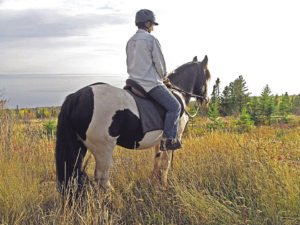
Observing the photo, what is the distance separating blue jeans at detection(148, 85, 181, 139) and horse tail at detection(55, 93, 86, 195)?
1220 millimetres

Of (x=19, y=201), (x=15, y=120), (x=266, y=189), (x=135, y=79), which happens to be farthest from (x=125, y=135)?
(x=15, y=120)

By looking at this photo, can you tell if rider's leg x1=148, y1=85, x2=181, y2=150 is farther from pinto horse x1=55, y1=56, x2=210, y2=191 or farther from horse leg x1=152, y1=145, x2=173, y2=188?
horse leg x1=152, y1=145, x2=173, y2=188

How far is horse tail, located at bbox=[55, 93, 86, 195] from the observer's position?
536 centimetres

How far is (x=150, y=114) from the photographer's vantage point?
19.2 ft

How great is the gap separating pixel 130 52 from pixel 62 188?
7.22ft

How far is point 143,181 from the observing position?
633 cm

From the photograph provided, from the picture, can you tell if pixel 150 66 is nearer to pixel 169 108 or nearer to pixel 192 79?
pixel 169 108

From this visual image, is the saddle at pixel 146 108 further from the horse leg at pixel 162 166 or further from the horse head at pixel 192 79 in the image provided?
the horse head at pixel 192 79

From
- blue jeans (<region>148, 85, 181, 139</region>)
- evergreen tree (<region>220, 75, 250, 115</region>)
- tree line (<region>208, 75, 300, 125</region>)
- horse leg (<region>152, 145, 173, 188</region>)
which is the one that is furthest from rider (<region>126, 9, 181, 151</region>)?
evergreen tree (<region>220, 75, 250, 115</region>)

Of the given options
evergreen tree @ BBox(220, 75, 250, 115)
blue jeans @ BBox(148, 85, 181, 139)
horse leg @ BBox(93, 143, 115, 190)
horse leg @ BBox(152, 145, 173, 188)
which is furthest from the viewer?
evergreen tree @ BBox(220, 75, 250, 115)

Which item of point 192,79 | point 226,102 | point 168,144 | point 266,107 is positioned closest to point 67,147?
point 168,144

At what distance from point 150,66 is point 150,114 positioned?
2.31 ft

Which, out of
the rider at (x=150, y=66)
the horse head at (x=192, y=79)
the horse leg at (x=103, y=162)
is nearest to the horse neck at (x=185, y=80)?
the horse head at (x=192, y=79)

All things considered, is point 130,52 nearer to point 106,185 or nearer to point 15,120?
point 106,185
